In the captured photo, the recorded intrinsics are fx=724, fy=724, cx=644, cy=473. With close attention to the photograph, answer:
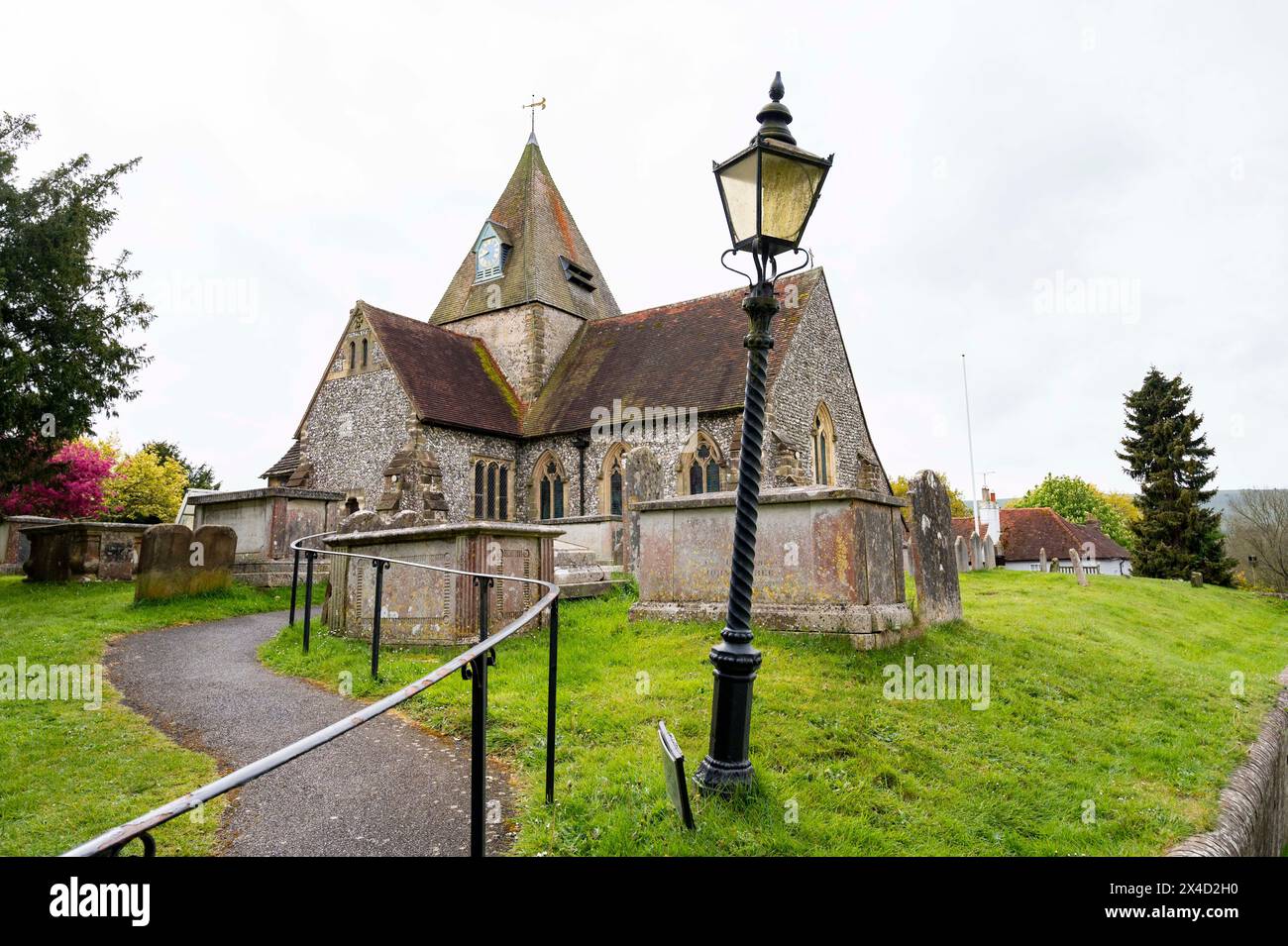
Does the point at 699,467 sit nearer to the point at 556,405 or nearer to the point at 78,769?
the point at 556,405

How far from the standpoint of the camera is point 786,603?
8219 mm

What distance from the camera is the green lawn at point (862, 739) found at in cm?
399

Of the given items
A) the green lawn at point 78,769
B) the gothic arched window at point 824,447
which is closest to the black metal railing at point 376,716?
the green lawn at point 78,769

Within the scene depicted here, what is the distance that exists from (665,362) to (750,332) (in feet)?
58.3

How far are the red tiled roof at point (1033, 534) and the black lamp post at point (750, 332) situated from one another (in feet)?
131

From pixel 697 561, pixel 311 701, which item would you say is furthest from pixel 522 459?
pixel 311 701

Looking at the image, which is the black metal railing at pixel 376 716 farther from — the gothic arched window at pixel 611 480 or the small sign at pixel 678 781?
the gothic arched window at pixel 611 480

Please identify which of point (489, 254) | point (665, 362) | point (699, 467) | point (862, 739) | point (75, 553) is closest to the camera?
point (862, 739)

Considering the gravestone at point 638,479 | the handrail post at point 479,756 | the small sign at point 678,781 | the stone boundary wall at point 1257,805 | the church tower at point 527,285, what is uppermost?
the church tower at point 527,285

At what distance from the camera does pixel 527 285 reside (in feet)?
83.0

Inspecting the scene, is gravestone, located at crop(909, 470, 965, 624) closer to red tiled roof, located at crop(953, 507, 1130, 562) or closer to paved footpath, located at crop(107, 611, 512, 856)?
paved footpath, located at crop(107, 611, 512, 856)

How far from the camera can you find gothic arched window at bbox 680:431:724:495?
19.4 meters

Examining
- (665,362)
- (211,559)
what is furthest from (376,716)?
(665,362)
